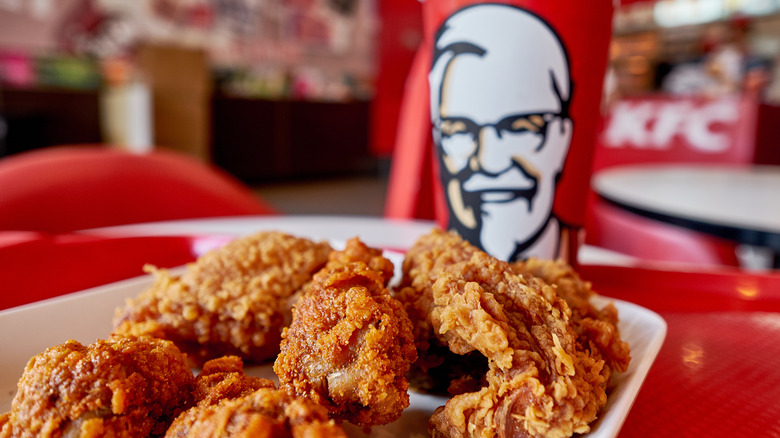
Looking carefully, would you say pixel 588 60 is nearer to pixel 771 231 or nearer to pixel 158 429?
pixel 158 429

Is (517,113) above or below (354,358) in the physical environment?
above

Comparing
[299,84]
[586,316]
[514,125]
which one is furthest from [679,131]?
[299,84]

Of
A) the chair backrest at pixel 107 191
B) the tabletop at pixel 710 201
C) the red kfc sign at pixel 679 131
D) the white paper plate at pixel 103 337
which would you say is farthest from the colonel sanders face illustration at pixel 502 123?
the red kfc sign at pixel 679 131

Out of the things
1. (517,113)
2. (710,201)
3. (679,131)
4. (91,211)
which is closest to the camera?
(517,113)

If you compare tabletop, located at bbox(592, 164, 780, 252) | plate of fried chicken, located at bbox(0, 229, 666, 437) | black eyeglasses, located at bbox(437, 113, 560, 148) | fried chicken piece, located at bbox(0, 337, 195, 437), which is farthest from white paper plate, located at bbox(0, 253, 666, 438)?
tabletop, located at bbox(592, 164, 780, 252)

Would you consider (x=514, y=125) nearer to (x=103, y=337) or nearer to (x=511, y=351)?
(x=511, y=351)

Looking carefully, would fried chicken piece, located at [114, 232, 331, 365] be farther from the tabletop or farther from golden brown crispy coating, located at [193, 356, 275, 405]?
the tabletop

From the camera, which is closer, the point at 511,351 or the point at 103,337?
the point at 511,351

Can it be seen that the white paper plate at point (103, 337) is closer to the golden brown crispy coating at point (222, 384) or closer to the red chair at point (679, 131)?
the golden brown crispy coating at point (222, 384)
